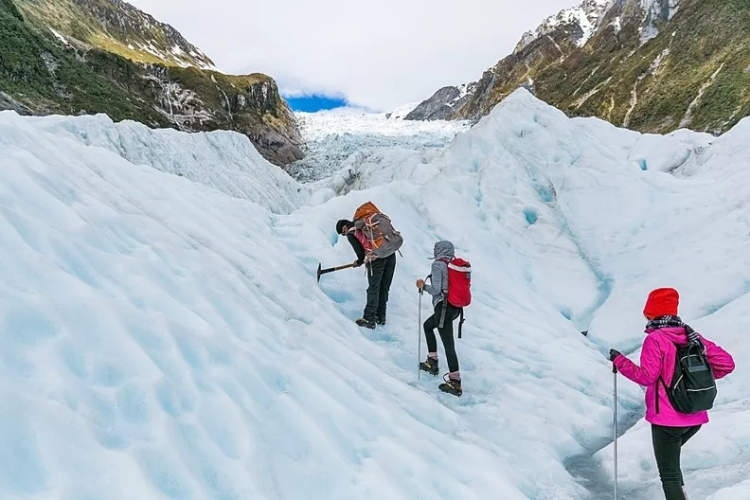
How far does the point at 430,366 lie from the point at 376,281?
140cm

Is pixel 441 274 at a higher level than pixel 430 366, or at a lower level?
higher

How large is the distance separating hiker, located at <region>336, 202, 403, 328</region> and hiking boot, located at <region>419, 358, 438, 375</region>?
3.39 feet

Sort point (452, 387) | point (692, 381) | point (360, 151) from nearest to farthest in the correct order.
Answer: point (692, 381)
point (452, 387)
point (360, 151)

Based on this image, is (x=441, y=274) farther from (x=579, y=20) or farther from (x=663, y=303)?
(x=579, y=20)

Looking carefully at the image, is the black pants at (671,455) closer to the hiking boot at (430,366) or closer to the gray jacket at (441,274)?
the gray jacket at (441,274)

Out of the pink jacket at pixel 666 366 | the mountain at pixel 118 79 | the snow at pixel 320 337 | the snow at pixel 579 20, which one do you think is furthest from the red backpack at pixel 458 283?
the snow at pixel 579 20

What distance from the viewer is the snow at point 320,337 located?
312cm

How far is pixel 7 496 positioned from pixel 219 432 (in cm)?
128

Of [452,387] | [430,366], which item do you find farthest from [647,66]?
[452,387]

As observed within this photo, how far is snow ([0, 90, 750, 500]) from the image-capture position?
3.12 m

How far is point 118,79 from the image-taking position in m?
70.1

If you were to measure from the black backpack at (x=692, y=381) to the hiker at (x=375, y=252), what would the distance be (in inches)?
150

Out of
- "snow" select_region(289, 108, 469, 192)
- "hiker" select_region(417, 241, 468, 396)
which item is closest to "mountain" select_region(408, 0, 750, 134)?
"snow" select_region(289, 108, 469, 192)

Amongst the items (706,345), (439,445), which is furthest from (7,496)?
(706,345)
